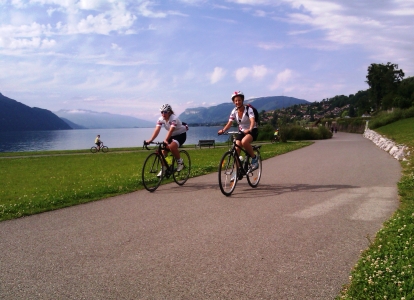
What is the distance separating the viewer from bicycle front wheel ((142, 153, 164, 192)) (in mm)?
9109

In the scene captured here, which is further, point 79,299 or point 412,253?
point 412,253

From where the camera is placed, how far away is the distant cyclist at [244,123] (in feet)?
28.6

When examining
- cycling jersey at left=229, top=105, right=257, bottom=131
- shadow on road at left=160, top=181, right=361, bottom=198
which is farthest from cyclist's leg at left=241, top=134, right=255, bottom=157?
shadow on road at left=160, top=181, right=361, bottom=198

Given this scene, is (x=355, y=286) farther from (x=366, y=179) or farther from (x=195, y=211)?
(x=366, y=179)

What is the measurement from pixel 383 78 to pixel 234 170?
86.9 m

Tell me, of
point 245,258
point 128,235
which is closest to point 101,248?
point 128,235

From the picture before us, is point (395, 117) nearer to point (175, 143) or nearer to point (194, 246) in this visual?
point (175, 143)

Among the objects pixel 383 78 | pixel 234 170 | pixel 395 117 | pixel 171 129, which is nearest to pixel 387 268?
pixel 234 170

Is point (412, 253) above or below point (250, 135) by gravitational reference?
below

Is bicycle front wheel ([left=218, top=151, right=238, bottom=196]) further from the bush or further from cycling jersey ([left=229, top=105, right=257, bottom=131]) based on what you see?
the bush

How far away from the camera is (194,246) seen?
4.79m

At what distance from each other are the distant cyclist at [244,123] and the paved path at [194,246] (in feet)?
3.88

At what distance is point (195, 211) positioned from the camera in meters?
6.72

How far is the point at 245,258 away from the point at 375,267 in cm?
137
